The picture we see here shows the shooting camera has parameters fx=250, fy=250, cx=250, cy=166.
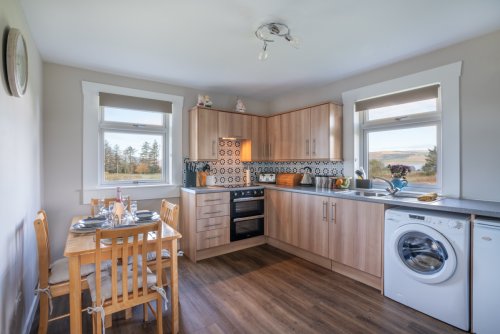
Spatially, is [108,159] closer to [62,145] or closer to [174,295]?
[62,145]

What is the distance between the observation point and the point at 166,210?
254cm

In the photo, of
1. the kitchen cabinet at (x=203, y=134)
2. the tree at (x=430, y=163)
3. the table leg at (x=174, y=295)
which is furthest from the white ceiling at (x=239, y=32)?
the table leg at (x=174, y=295)

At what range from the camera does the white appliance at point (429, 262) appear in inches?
77.4

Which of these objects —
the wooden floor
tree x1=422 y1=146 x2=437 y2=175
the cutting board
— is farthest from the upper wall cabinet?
the wooden floor

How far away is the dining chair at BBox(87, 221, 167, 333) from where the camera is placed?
1.55 meters

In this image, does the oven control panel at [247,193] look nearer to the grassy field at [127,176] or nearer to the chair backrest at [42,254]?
the grassy field at [127,176]

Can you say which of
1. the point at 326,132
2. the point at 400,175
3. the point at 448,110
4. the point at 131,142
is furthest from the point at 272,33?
the point at 131,142

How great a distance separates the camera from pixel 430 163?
9.15ft

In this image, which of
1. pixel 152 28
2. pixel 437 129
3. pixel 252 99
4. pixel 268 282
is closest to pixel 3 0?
pixel 152 28

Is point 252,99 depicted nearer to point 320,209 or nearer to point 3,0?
point 320,209

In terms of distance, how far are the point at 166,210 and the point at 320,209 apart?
5.91 ft

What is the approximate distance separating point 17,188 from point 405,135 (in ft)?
12.4

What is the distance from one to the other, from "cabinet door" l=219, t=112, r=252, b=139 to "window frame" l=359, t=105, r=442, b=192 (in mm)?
1732

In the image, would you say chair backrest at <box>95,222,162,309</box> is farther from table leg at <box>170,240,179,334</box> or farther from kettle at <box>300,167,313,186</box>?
kettle at <box>300,167,313,186</box>
